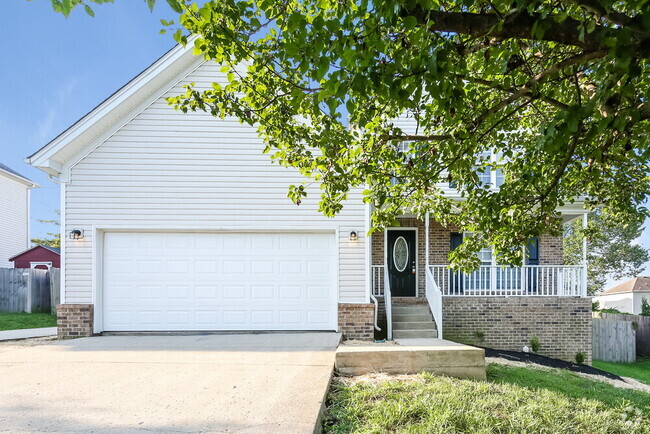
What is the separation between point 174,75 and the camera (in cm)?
854

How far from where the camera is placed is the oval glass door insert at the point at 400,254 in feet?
37.7

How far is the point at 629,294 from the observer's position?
92.2ft

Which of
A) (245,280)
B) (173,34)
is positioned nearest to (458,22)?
(173,34)

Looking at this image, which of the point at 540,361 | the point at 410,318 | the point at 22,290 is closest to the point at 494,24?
the point at 410,318

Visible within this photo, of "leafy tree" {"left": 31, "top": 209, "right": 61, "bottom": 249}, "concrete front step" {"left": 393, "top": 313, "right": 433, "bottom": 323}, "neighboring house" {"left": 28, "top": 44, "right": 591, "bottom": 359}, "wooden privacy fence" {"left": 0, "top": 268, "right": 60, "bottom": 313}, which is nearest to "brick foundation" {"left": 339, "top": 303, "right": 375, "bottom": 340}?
"neighboring house" {"left": 28, "top": 44, "right": 591, "bottom": 359}

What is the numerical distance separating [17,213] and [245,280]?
62.4ft

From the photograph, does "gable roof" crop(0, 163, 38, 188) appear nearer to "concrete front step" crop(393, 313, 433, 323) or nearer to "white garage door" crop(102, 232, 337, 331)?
"white garage door" crop(102, 232, 337, 331)

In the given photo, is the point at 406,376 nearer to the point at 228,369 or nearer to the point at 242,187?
the point at 228,369

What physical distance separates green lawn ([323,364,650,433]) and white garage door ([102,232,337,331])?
3.78 m

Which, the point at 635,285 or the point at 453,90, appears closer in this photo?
the point at 453,90

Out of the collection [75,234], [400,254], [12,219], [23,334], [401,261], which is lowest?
[23,334]

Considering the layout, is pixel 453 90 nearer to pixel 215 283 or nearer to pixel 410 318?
pixel 215 283

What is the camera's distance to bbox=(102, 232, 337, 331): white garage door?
8.37m

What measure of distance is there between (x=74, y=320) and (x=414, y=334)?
6.97 metres
